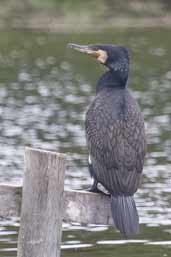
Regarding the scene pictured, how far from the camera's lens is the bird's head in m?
6.17

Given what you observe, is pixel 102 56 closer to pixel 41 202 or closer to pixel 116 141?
pixel 116 141

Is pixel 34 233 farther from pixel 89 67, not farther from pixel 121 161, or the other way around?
pixel 89 67

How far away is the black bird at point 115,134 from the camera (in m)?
5.95

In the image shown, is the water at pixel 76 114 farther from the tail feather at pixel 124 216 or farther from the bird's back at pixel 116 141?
the tail feather at pixel 124 216

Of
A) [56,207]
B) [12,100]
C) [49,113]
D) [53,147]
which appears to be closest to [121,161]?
[56,207]

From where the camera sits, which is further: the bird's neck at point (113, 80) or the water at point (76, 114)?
the water at point (76, 114)

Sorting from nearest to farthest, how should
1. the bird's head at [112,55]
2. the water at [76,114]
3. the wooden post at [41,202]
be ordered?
1. the wooden post at [41,202]
2. the bird's head at [112,55]
3. the water at [76,114]

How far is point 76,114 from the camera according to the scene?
1750 centimetres

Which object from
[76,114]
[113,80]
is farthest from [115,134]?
[76,114]

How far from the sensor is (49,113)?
17703mm

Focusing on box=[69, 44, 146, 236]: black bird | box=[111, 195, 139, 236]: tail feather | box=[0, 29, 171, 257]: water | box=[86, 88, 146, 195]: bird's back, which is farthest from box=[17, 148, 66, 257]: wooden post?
box=[0, 29, 171, 257]: water

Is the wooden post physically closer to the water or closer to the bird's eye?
the bird's eye

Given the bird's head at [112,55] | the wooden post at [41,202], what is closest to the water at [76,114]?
the bird's head at [112,55]

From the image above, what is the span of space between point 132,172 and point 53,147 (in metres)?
8.37
